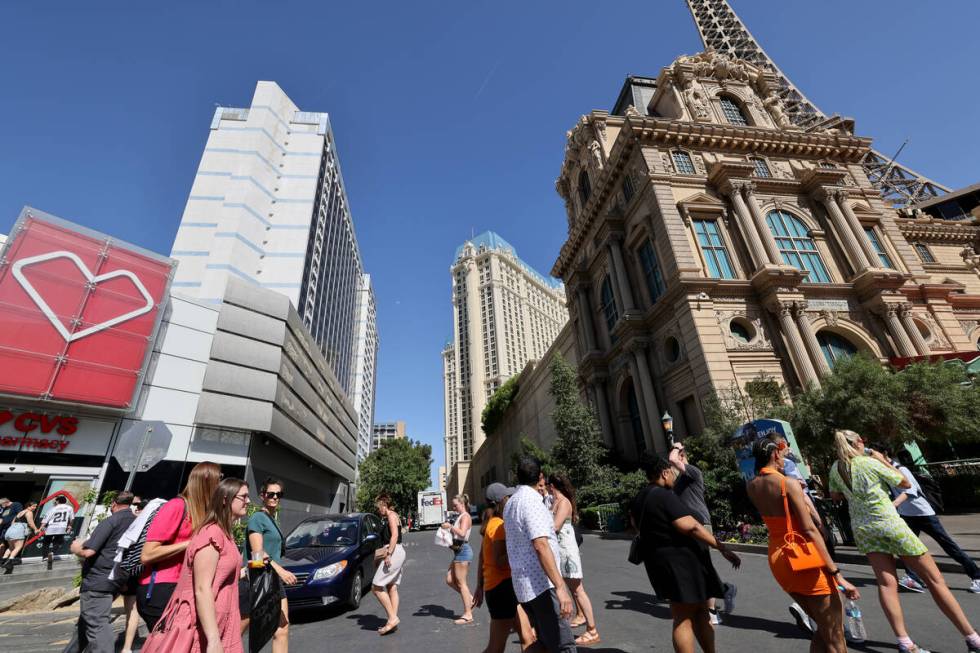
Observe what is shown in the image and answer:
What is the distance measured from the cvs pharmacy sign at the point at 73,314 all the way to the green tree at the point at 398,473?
1208 inches

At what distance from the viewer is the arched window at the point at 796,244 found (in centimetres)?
2381

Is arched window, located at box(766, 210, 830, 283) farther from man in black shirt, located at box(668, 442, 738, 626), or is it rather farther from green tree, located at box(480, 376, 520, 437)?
green tree, located at box(480, 376, 520, 437)

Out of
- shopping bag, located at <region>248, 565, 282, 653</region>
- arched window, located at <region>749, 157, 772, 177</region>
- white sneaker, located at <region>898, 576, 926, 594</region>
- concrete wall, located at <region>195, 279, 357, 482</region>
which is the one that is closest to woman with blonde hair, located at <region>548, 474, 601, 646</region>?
shopping bag, located at <region>248, 565, 282, 653</region>

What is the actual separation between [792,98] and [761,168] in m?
32.4

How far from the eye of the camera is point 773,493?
3369mm

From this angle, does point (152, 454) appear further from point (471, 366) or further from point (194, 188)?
point (471, 366)

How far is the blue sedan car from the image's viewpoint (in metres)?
7.01

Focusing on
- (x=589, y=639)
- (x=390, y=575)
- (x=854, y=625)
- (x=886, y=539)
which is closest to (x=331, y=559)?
(x=390, y=575)

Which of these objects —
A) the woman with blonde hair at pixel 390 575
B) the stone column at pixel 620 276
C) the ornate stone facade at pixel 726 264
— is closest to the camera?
the woman with blonde hair at pixel 390 575

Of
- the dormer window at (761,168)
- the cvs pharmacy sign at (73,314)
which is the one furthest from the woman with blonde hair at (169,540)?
the dormer window at (761,168)

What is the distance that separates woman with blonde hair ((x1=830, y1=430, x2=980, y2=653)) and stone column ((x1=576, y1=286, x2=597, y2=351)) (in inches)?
1018

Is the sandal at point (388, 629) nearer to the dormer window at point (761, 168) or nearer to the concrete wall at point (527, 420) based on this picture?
the concrete wall at point (527, 420)

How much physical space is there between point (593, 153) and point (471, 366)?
67.0 metres

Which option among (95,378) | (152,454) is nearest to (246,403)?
(95,378)
